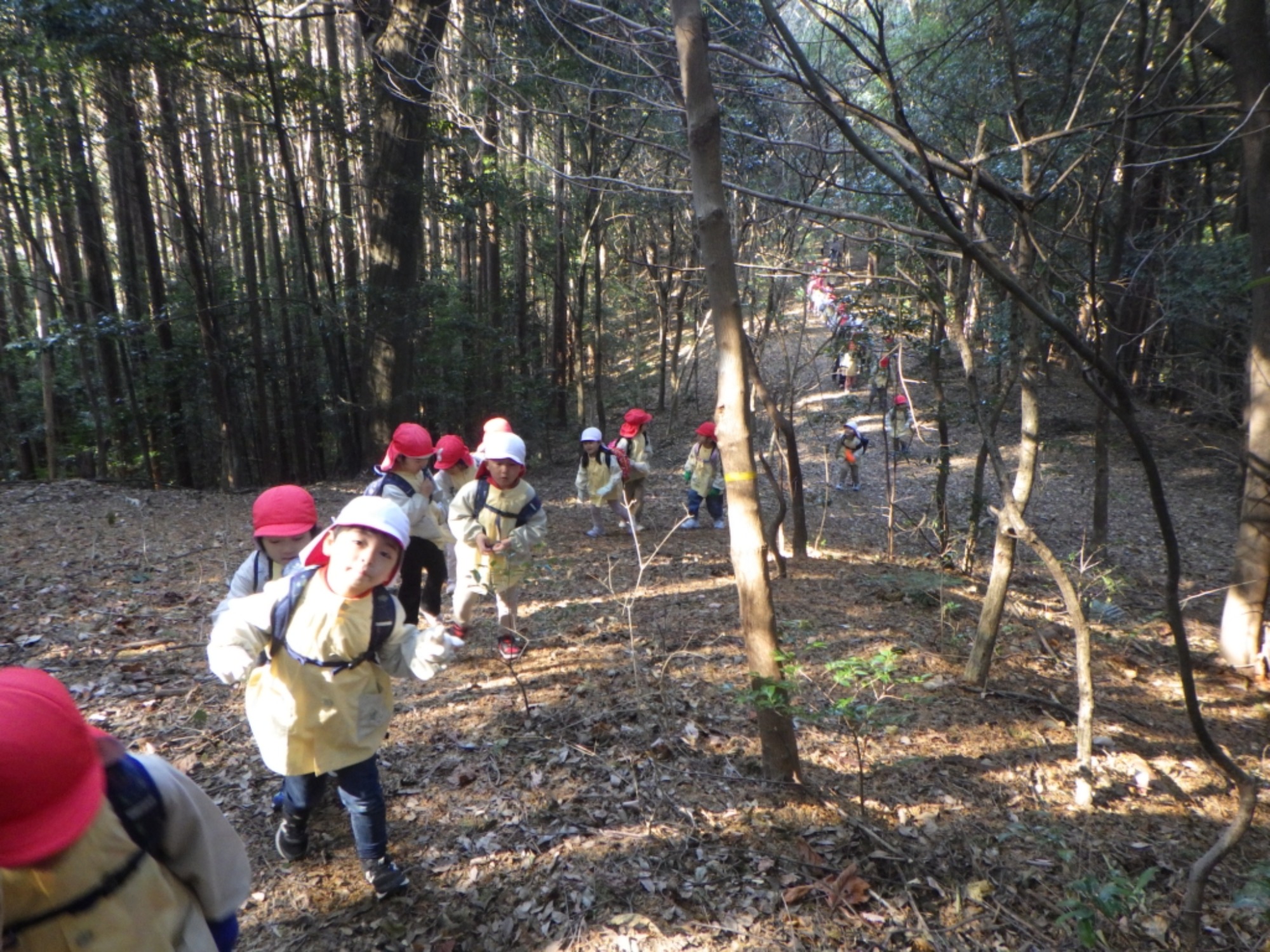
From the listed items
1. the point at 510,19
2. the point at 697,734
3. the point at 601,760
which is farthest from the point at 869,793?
the point at 510,19

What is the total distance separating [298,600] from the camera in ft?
9.02

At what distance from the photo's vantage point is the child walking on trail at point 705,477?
9773 millimetres

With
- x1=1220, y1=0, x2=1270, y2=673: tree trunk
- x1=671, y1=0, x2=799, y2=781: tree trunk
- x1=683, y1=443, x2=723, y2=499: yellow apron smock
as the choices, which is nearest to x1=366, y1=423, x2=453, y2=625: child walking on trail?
x1=671, y1=0, x2=799, y2=781: tree trunk

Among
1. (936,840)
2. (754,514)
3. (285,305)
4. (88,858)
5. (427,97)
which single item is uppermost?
(427,97)

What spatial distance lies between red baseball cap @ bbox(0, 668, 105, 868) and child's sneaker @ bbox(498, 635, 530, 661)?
392cm

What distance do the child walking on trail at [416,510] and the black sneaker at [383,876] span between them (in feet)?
6.53

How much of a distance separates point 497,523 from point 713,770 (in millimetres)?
2231

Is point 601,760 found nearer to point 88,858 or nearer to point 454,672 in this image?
point 454,672

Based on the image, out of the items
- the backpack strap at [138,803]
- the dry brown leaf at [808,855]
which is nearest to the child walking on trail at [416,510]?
the dry brown leaf at [808,855]

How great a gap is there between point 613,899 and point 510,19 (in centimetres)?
1096

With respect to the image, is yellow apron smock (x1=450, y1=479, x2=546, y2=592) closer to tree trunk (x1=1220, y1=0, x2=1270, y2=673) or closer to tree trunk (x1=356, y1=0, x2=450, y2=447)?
tree trunk (x1=1220, y1=0, x2=1270, y2=673)

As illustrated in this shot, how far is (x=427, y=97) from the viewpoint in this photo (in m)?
11.1

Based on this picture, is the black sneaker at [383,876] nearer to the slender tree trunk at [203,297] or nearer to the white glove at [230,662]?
the white glove at [230,662]

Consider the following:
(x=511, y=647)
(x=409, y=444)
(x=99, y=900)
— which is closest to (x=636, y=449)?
(x=511, y=647)
